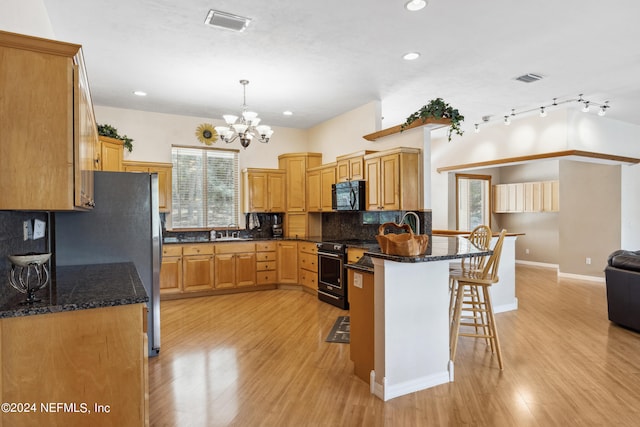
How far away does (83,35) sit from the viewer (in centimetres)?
350

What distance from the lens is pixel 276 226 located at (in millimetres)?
6852

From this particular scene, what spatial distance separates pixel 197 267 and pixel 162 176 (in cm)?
154

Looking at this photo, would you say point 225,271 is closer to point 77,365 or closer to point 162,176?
point 162,176

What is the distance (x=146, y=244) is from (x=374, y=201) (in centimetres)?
296

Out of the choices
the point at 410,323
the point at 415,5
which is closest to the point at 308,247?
the point at 410,323

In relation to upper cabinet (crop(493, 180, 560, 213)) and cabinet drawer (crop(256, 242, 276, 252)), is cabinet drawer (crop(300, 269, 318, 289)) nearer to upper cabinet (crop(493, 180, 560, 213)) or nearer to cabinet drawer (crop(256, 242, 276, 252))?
cabinet drawer (crop(256, 242, 276, 252))

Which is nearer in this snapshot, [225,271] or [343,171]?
[343,171]

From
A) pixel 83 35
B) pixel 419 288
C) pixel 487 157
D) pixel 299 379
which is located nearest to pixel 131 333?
pixel 299 379

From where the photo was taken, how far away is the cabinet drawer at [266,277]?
6316 mm

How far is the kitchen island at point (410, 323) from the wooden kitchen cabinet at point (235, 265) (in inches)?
142

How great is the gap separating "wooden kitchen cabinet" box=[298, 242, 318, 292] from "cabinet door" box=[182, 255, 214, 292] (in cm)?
144

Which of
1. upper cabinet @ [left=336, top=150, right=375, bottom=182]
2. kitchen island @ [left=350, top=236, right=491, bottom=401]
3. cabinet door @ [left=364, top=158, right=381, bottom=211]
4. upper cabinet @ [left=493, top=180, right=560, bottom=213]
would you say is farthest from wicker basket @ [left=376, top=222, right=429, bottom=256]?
upper cabinet @ [left=493, top=180, right=560, bottom=213]

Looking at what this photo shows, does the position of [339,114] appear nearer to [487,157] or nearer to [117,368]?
[487,157]

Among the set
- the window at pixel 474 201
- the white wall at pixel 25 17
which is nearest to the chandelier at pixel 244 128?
the white wall at pixel 25 17
